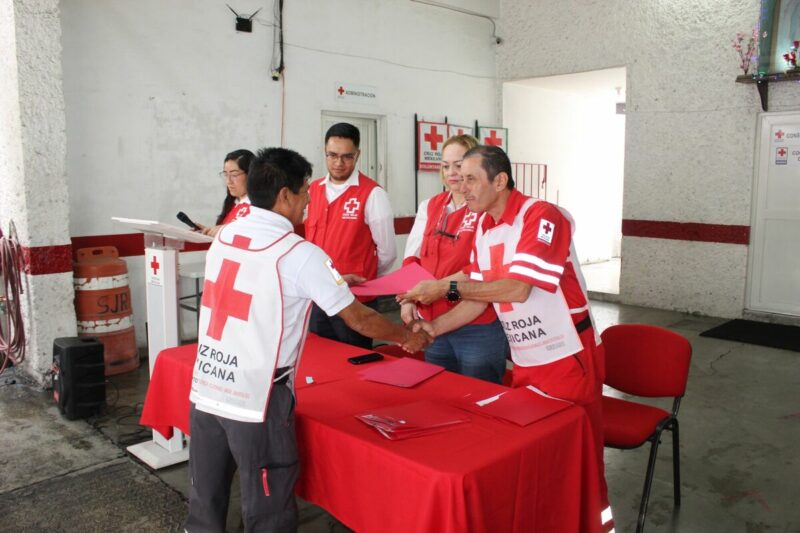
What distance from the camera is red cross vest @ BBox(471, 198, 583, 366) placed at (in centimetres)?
213

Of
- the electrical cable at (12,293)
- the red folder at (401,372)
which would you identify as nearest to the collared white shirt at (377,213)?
the red folder at (401,372)

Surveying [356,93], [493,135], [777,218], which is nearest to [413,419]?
[356,93]

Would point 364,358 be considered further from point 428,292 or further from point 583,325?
point 583,325

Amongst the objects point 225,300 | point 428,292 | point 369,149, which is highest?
point 369,149

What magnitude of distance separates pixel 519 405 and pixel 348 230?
167 centimetres

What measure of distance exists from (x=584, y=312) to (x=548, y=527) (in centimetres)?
76

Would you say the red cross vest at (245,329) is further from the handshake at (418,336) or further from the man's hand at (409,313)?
the man's hand at (409,313)

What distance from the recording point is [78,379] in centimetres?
386

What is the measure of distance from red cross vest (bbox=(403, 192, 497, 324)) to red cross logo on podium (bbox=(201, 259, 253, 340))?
116 centimetres

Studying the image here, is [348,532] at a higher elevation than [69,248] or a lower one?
lower

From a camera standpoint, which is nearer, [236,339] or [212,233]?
[236,339]

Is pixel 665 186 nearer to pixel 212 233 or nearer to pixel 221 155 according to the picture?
pixel 221 155

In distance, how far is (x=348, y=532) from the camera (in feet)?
8.51

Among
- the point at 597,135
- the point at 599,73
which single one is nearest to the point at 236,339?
the point at 599,73
